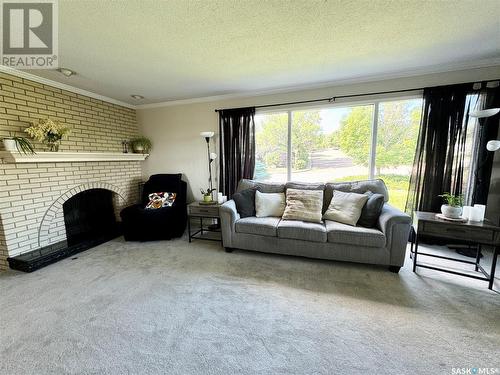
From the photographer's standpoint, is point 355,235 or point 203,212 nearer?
point 355,235

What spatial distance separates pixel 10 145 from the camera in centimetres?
226

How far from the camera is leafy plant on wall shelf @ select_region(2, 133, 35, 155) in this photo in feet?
7.39

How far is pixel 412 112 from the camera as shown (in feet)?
9.51

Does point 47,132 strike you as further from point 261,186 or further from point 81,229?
point 261,186

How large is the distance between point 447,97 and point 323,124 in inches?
58.6

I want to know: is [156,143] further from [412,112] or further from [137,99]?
[412,112]

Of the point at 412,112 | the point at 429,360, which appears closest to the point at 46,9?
the point at 429,360

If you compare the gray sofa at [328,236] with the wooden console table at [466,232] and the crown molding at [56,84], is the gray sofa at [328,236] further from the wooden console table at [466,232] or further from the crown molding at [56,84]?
the crown molding at [56,84]

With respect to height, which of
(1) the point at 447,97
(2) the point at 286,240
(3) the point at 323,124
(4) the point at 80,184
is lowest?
(2) the point at 286,240

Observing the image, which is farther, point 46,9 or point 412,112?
point 412,112

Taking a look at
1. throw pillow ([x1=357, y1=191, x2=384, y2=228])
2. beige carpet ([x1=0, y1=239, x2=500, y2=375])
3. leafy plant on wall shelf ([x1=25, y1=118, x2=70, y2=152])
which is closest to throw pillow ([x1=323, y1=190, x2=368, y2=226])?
throw pillow ([x1=357, y1=191, x2=384, y2=228])

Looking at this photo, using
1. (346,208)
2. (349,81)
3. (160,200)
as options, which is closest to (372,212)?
(346,208)

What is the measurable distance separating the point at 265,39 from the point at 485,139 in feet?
9.51

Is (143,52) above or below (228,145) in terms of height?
above
